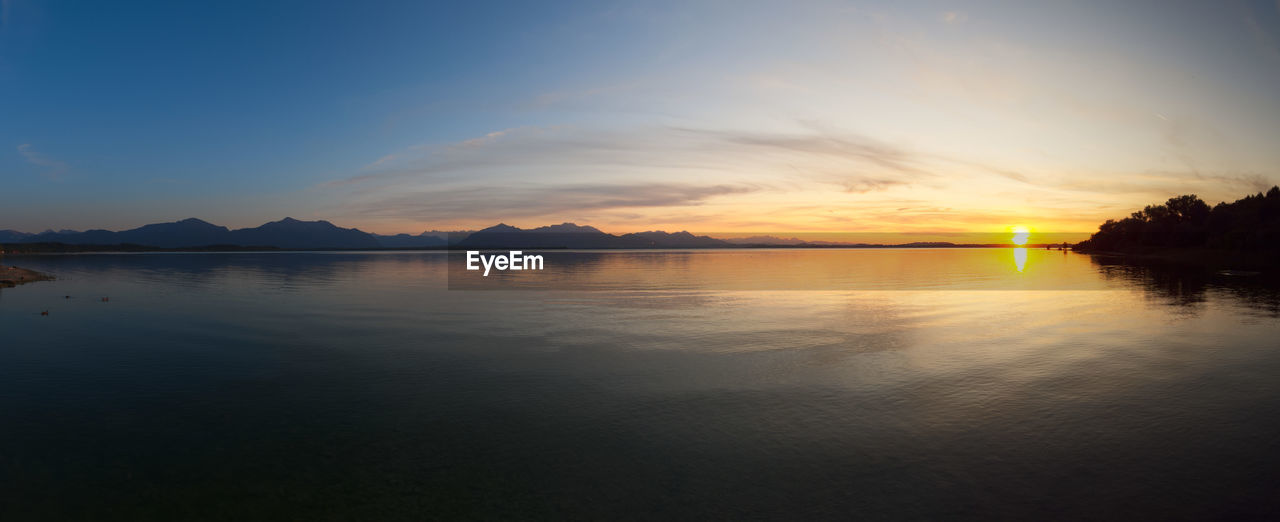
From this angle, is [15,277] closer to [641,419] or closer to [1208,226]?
[641,419]

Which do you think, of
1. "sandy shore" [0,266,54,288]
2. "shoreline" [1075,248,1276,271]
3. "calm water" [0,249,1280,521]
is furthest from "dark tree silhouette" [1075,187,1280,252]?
"sandy shore" [0,266,54,288]

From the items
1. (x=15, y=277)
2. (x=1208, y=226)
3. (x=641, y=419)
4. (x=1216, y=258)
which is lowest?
(x=641, y=419)

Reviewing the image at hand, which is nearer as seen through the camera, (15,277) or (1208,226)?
(15,277)

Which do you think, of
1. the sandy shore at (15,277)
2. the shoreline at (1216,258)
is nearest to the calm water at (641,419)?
the sandy shore at (15,277)

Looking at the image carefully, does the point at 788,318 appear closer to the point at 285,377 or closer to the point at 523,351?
the point at 523,351

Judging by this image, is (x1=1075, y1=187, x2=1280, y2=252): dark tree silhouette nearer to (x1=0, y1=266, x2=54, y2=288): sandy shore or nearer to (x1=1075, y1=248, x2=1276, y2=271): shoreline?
(x1=1075, y1=248, x2=1276, y2=271): shoreline

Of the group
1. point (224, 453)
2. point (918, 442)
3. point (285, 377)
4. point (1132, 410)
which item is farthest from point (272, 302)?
point (1132, 410)

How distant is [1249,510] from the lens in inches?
460

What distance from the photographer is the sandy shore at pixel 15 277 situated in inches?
2675

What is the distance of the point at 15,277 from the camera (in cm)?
Answer: 7206

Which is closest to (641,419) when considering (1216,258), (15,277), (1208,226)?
(15,277)

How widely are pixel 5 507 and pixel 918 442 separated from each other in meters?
19.8

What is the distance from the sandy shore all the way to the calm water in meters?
45.4

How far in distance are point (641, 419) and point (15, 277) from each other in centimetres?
9209
